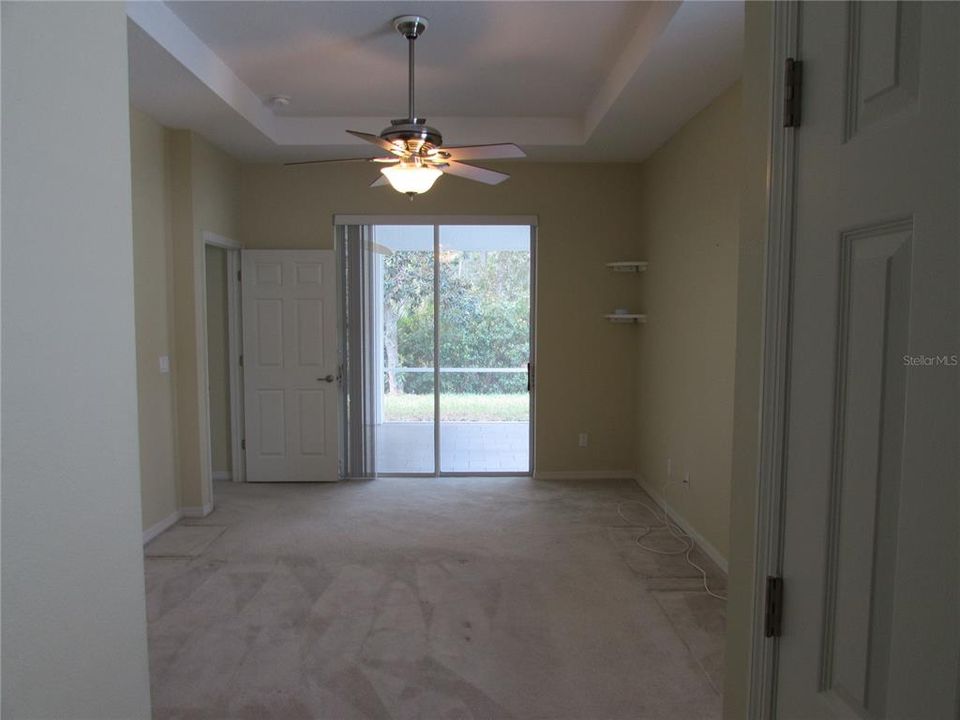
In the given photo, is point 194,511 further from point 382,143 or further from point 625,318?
point 625,318

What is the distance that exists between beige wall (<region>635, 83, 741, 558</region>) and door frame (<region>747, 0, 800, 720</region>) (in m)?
2.43

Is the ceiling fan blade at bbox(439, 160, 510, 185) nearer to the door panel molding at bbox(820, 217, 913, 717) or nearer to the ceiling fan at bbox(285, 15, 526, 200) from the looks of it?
the ceiling fan at bbox(285, 15, 526, 200)

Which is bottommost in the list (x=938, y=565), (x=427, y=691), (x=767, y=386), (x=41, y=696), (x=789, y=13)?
(x=427, y=691)

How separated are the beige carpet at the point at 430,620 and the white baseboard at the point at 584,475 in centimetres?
91

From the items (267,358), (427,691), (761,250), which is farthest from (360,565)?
(761,250)

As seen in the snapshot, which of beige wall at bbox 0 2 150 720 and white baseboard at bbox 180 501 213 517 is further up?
→ beige wall at bbox 0 2 150 720

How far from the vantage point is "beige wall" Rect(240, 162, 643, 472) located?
5.39 metres

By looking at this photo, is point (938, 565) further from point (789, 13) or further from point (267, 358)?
point (267, 358)

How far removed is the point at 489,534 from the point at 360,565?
3.08ft

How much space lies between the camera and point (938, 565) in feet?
2.31

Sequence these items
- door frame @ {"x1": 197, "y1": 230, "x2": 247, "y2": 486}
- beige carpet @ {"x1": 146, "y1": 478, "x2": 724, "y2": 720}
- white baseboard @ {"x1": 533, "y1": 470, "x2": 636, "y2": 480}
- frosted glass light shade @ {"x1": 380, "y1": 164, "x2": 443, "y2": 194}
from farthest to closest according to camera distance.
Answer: white baseboard @ {"x1": 533, "y1": 470, "x2": 636, "y2": 480} < door frame @ {"x1": 197, "y1": 230, "x2": 247, "y2": 486} < frosted glass light shade @ {"x1": 380, "y1": 164, "x2": 443, "y2": 194} < beige carpet @ {"x1": 146, "y1": 478, "x2": 724, "y2": 720}

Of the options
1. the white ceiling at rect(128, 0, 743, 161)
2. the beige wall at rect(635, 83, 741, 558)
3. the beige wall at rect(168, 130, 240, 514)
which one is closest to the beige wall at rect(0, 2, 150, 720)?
the white ceiling at rect(128, 0, 743, 161)

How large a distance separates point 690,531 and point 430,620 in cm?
201

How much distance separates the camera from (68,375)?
0.95 meters
